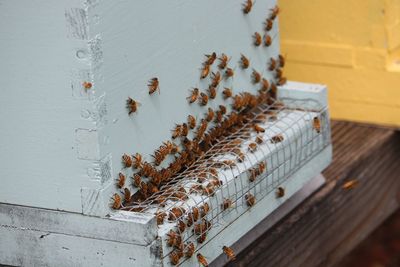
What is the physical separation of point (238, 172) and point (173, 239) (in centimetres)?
59

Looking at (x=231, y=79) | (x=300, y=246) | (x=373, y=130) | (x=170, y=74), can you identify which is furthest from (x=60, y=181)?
(x=373, y=130)

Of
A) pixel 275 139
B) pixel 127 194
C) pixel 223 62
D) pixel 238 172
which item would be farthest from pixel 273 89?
pixel 127 194

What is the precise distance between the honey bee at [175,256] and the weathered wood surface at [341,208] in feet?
1.73

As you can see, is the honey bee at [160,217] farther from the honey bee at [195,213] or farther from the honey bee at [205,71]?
the honey bee at [205,71]

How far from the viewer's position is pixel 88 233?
4.09 m

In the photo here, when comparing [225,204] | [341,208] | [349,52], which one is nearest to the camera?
[225,204]

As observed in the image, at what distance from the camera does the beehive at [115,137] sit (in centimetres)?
389

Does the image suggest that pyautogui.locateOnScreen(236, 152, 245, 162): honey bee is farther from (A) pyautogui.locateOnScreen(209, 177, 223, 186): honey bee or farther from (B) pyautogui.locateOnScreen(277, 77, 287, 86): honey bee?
(B) pyautogui.locateOnScreen(277, 77, 287, 86): honey bee

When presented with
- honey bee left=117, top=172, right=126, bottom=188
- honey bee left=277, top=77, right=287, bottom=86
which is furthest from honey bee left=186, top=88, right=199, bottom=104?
honey bee left=277, top=77, right=287, bottom=86

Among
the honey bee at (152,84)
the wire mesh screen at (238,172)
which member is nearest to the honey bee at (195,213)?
the wire mesh screen at (238,172)

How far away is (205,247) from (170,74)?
2.22ft

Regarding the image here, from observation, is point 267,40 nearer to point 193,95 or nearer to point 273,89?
point 273,89

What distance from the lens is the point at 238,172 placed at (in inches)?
179

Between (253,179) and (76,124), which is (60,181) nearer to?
(76,124)
